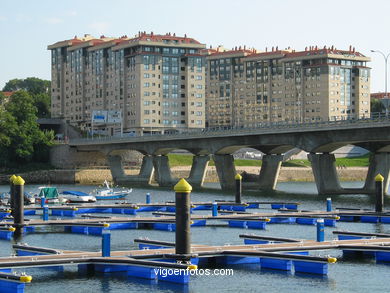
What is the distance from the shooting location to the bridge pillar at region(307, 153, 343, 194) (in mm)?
112375

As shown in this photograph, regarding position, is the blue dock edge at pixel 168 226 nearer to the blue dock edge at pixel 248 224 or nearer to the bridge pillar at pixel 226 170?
the blue dock edge at pixel 248 224

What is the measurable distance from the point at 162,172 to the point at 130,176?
416 inches

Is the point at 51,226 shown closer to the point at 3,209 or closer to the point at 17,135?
the point at 3,209

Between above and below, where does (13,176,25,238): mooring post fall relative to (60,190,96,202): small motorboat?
above

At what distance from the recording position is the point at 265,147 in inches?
5113

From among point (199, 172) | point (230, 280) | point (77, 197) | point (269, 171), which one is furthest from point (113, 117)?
point (230, 280)

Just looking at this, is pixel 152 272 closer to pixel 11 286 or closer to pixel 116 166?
pixel 11 286

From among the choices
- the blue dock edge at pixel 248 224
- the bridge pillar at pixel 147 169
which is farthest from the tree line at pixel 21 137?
the blue dock edge at pixel 248 224

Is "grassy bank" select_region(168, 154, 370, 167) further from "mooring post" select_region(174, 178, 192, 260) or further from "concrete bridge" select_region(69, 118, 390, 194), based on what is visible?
"mooring post" select_region(174, 178, 192, 260)

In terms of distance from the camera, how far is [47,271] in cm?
4762

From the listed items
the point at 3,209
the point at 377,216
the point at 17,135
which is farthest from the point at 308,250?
the point at 17,135

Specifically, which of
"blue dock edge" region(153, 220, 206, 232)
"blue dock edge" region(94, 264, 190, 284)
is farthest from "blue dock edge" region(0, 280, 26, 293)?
"blue dock edge" region(153, 220, 206, 232)

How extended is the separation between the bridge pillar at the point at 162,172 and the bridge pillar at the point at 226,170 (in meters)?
14.1

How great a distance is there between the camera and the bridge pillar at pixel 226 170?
435 feet
